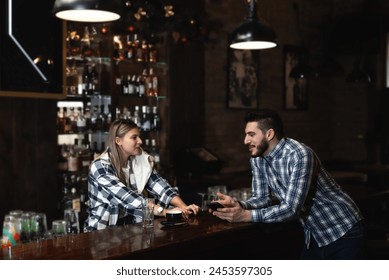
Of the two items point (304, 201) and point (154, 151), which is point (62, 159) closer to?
point (154, 151)

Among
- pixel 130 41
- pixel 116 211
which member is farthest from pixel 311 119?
pixel 116 211

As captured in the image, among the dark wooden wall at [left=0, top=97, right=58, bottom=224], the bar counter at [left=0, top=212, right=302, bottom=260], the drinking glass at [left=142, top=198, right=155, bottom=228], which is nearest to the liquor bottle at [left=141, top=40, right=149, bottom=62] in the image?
the dark wooden wall at [left=0, top=97, right=58, bottom=224]

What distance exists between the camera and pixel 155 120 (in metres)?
6.13

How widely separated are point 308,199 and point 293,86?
5.63 metres

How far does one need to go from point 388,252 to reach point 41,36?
313 centimetres

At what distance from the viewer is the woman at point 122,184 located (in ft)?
10.8

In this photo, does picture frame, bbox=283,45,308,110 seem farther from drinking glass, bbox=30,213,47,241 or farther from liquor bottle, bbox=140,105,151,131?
drinking glass, bbox=30,213,47,241

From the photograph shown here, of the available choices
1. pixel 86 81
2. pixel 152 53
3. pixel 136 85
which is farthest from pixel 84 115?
pixel 152 53

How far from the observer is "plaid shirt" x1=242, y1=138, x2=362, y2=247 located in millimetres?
3008

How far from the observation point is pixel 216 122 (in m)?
7.11

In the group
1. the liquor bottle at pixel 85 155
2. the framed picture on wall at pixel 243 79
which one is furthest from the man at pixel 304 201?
the framed picture on wall at pixel 243 79

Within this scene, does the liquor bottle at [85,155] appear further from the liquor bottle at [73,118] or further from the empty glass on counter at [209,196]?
the empty glass on counter at [209,196]

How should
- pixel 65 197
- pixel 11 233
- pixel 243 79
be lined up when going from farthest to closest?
pixel 243 79
pixel 65 197
pixel 11 233
